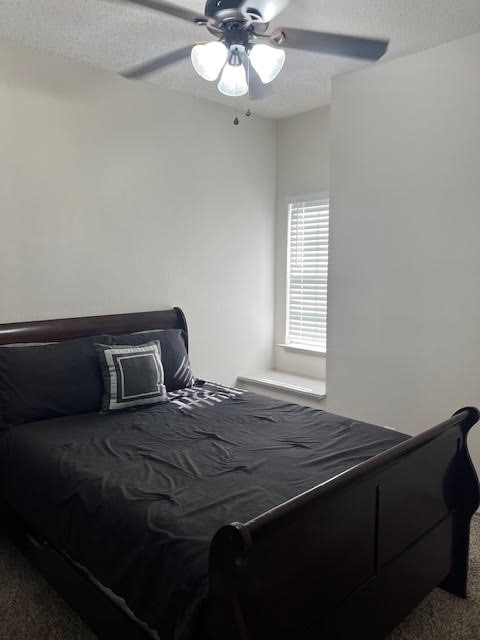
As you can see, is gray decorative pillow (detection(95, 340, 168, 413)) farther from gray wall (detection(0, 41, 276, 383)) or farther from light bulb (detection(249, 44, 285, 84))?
light bulb (detection(249, 44, 285, 84))

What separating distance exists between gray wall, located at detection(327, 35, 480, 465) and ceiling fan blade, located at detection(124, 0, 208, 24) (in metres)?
1.62

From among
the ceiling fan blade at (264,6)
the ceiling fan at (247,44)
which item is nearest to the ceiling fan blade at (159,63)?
the ceiling fan at (247,44)

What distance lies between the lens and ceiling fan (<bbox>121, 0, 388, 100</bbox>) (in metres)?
1.77

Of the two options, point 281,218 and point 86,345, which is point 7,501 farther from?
point 281,218

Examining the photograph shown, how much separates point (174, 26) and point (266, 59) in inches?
34.0

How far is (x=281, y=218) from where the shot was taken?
4.24 metres

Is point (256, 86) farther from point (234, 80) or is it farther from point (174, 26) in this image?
point (174, 26)

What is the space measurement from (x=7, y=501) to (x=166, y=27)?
2.49 metres

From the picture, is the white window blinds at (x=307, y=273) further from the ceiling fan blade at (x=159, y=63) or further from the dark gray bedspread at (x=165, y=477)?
the ceiling fan blade at (x=159, y=63)

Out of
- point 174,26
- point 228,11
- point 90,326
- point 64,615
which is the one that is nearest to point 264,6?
point 228,11

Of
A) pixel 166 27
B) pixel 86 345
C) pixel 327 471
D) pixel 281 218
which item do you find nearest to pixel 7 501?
pixel 86 345

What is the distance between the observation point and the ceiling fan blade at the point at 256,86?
2.10 m

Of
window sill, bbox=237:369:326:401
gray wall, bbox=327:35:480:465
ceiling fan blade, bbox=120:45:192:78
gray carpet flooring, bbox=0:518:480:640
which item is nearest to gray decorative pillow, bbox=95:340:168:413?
gray carpet flooring, bbox=0:518:480:640

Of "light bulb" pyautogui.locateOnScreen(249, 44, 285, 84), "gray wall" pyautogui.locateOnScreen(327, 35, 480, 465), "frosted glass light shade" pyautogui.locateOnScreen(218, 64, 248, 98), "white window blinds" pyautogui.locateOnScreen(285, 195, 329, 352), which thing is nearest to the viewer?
"light bulb" pyautogui.locateOnScreen(249, 44, 285, 84)
